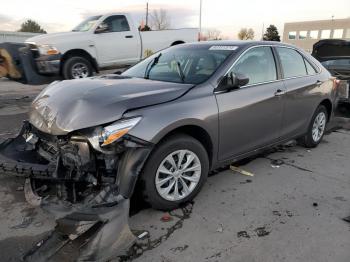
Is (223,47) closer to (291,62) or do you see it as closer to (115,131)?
(291,62)

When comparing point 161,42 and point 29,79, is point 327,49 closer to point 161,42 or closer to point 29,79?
point 161,42

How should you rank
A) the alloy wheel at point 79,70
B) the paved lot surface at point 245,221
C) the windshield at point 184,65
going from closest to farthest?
the paved lot surface at point 245,221
the windshield at point 184,65
the alloy wheel at point 79,70

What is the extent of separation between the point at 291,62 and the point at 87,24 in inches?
252

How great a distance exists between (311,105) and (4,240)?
441 centimetres

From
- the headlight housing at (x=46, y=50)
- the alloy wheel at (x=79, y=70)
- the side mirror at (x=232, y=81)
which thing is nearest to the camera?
the side mirror at (x=232, y=81)

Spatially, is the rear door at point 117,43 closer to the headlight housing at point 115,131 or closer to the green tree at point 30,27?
the headlight housing at point 115,131

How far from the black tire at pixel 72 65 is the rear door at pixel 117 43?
16.0 inches

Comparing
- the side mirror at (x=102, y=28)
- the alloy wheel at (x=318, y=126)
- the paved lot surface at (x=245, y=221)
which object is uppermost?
the side mirror at (x=102, y=28)

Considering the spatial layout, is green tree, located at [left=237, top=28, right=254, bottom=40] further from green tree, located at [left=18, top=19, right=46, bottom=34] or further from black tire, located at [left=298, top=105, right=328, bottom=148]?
black tire, located at [left=298, top=105, right=328, bottom=148]

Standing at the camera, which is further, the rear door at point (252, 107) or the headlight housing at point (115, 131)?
the rear door at point (252, 107)

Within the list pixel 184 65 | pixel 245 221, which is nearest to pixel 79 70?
pixel 184 65

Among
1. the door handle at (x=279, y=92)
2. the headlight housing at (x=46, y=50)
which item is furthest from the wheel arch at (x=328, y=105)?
the headlight housing at (x=46, y=50)

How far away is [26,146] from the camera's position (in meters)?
3.72

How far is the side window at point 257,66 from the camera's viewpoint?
4.04 metres
